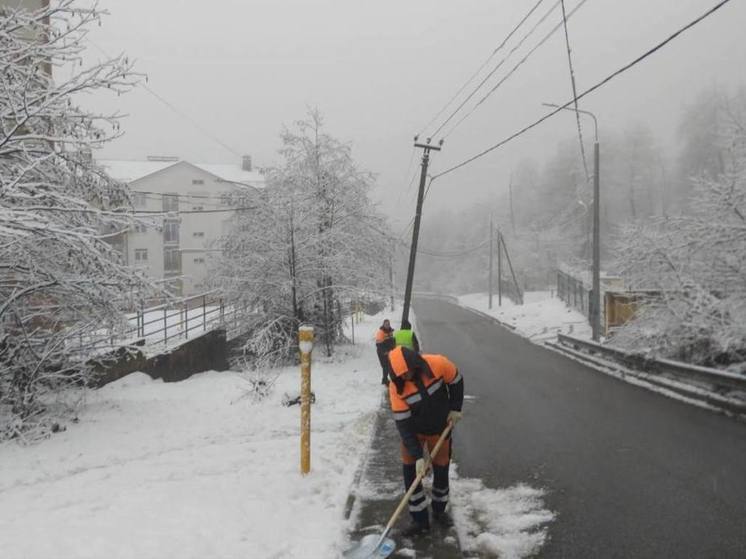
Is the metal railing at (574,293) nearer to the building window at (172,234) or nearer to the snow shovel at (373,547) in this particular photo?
the snow shovel at (373,547)

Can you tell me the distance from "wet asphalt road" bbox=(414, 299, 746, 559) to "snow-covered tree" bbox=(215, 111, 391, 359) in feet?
21.5

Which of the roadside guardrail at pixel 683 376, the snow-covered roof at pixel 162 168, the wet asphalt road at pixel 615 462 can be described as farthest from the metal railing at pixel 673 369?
the snow-covered roof at pixel 162 168

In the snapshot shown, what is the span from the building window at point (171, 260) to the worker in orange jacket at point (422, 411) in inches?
2120

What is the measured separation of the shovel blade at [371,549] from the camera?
440 centimetres

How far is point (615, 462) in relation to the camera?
695 centimetres

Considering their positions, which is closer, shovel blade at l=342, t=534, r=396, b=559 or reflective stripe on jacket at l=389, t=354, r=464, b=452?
shovel blade at l=342, t=534, r=396, b=559

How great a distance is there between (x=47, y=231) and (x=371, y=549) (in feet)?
16.7

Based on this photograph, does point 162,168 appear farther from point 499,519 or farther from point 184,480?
point 499,519

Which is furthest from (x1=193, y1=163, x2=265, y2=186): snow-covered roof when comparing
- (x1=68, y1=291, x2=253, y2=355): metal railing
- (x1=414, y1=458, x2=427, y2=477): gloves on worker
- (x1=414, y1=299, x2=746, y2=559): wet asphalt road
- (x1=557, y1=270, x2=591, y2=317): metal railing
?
(x1=414, y1=458, x2=427, y2=477): gloves on worker

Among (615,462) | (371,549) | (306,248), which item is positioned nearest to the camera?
(371,549)

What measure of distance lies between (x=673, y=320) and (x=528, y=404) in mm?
5303

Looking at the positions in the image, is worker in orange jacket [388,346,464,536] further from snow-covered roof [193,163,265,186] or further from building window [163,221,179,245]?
snow-covered roof [193,163,265,186]

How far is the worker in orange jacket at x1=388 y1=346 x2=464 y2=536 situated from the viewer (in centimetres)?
480

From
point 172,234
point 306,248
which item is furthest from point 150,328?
point 172,234
